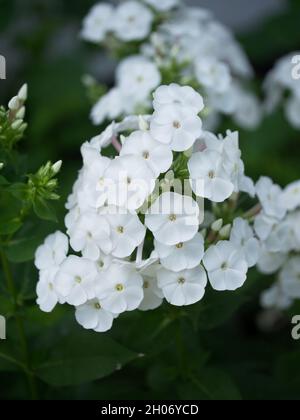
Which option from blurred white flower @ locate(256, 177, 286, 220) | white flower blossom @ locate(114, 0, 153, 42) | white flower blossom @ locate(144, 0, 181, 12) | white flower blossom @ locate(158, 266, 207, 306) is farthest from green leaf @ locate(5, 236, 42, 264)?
white flower blossom @ locate(144, 0, 181, 12)

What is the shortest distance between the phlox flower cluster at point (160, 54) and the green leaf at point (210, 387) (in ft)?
2.53

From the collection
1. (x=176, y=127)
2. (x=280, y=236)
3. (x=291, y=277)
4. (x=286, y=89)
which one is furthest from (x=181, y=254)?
(x=286, y=89)

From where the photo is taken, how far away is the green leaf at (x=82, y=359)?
6.89 feet

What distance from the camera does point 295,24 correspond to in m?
3.87

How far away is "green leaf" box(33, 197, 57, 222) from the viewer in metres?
1.96

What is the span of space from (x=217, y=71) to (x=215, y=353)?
0.92m

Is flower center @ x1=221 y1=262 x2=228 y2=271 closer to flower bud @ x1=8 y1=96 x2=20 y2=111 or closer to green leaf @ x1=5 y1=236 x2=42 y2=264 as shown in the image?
green leaf @ x1=5 y1=236 x2=42 y2=264

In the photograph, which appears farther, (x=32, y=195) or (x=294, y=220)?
(x=294, y=220)

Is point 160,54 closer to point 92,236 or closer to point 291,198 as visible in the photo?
point 291,198

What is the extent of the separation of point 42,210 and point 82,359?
428 mm

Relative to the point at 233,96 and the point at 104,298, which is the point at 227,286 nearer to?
the point at 104,298

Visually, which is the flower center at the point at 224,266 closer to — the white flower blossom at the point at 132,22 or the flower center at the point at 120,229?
the flower center at the point at 120,229

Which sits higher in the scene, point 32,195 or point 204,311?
point 32,195
